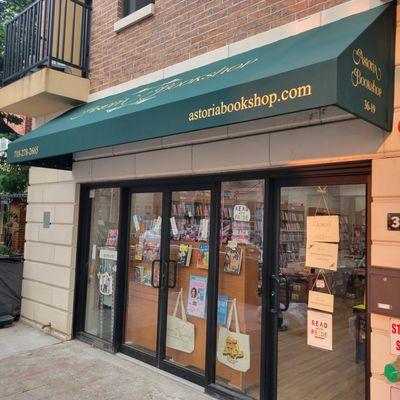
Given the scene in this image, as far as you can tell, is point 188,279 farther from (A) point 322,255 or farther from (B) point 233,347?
(A) point 322,255

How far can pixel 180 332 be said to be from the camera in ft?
16.9

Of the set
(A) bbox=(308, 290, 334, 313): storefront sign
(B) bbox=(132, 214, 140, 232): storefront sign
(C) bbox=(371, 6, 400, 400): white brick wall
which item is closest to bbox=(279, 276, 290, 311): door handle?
(A) bbox=(308, 290, 334, 313): storefront sign

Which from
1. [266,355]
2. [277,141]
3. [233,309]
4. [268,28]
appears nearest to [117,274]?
[233,309]

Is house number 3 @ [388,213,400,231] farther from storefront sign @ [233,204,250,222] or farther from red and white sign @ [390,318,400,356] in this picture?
storefront sign @ [233,204,250,222]

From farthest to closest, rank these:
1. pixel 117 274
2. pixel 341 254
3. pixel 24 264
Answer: pixel 24 264 → pixel 117 274 → pixel 341 254

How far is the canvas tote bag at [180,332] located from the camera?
5055 mm

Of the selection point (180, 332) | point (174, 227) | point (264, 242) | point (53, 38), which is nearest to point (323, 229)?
point (264, 242)

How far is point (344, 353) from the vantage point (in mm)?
3719

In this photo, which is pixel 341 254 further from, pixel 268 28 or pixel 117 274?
pixel 117 274

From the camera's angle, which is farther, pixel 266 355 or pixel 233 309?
pixel 233 309

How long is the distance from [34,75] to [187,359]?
4635mm

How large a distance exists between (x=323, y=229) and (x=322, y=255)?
231 mm

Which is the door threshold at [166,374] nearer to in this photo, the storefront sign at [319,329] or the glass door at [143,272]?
the glass door at [143,272]

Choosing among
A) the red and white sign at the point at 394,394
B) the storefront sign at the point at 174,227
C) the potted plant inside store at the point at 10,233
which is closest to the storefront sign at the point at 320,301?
the red and white sign at the point at 394,394
